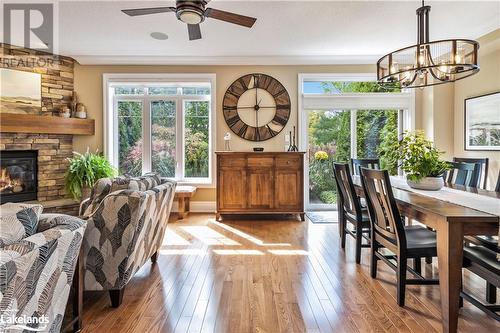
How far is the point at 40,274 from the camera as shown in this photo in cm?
120

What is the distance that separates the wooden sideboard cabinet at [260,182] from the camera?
4.57 m

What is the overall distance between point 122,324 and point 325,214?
3.85 metres

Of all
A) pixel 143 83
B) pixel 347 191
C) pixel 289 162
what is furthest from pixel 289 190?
pixel 143 83

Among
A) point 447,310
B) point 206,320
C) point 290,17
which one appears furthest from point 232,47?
point 447,310

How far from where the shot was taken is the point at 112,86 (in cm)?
524

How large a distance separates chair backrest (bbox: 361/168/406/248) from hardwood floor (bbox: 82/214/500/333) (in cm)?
49

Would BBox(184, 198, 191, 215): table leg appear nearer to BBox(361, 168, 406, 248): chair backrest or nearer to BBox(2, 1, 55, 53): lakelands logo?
BBox(2, 1, 55, 53): lakelands logo

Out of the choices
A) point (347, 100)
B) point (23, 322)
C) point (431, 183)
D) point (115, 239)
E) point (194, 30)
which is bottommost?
point (23, 322)

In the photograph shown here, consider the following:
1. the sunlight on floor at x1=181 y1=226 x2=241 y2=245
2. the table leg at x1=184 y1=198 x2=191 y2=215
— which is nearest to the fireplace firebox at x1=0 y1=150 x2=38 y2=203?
the table leg at x1=184 y1=198 x2=191 y2=215

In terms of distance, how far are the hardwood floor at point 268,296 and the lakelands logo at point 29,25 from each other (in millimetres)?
3241

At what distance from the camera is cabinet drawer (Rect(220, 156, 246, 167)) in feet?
15.0

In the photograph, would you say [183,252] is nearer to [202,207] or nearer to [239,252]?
[239,252]

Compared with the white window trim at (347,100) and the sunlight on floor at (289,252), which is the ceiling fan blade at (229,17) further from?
the white window trim at (347,100)

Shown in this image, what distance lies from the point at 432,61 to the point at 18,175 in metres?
5.78
